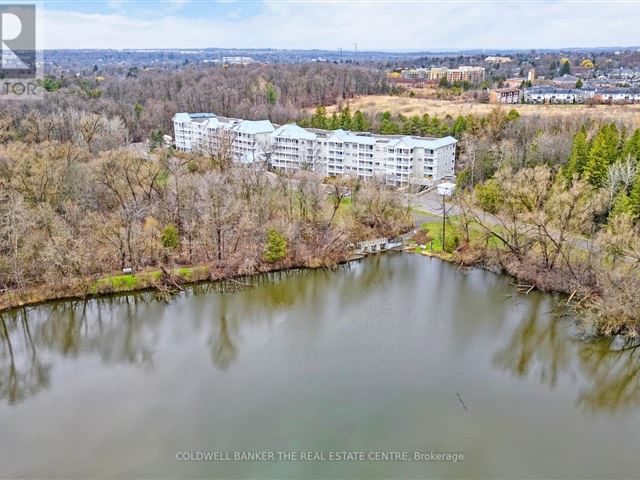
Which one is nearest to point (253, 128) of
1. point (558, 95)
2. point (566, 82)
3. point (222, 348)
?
point (222, 348)

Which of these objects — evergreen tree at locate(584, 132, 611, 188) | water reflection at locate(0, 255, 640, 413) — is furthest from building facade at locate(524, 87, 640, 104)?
water reflection at locate(0, 255, 640, 413)

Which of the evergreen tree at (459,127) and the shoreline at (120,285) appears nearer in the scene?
the shoreline at (120,285)

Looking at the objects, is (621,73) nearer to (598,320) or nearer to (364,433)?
(598,320)

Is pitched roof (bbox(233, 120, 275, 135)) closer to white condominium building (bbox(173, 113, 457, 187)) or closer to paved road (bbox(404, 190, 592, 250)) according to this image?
white condominium building (bbox(173, 113, 457, 187))

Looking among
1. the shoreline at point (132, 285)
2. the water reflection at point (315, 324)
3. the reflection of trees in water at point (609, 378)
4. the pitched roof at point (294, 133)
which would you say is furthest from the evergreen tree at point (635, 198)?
the pitched roof at point (294, 133)

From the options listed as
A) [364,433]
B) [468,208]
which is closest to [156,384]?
[364,433]

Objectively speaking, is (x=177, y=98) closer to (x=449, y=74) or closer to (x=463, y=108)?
(x=463, y=108)

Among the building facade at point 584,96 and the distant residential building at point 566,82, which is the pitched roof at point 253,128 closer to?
the building facade at point 584,96
